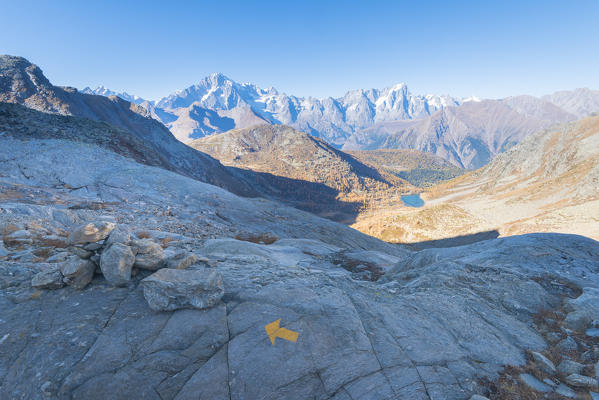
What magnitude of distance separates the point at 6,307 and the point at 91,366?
4.22 metres

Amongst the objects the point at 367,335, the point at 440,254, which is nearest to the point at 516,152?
the point at 440,254

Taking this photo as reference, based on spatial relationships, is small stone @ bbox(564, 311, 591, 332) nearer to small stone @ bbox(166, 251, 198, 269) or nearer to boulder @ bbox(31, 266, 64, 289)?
small stone @ bbox(166, 251, 198, 269)

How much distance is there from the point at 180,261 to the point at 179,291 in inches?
90.3

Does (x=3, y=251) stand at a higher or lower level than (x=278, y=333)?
higher

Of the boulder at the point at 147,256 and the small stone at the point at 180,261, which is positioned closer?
the boulder at the point at 147,256

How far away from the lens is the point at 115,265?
333 inches

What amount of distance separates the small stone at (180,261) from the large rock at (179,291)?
1380mm

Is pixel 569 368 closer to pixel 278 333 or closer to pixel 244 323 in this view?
pixel 278 333

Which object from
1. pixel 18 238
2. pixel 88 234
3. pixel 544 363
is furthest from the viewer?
pixel 18 238

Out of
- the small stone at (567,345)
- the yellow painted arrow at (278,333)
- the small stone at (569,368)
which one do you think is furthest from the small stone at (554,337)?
the yellow painted arrow at (278,333)

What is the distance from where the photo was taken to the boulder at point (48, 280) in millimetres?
8141

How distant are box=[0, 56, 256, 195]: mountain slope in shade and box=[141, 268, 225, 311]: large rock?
65.1m

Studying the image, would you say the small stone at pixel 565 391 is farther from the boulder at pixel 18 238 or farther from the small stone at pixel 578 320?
the boulder at pixel 18 238

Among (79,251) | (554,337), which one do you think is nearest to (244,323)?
(79,251)
